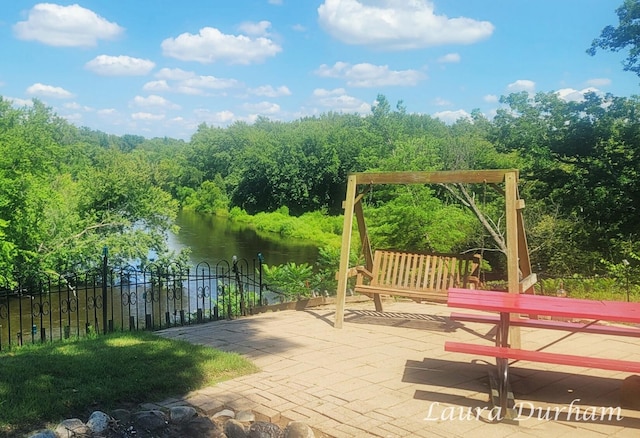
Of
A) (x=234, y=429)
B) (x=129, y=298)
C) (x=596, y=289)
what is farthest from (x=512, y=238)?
(x=596, y=289)

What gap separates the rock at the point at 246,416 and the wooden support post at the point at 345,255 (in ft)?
9.63

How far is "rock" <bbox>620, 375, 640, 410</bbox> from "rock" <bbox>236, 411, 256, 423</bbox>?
2.69m

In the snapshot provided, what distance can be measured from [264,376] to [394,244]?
11.1 m

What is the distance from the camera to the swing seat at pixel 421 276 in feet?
22.1

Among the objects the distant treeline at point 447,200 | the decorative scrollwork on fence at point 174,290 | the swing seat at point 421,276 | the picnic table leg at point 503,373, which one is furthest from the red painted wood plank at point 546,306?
the distant treeline at point 447,200

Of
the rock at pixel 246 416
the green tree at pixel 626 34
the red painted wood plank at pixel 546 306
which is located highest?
the green tree at pixel 626 34

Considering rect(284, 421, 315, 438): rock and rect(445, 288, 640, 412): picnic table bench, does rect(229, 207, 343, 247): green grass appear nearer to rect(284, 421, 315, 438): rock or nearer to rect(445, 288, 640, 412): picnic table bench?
rect(445, 288, 640, 412): picnic table bench

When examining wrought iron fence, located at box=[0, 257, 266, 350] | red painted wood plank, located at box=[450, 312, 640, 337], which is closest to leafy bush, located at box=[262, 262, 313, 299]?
wrought iron fence, located at box=[0, 257, 266, 350]

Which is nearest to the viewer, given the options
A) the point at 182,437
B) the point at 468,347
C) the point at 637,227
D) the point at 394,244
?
the point at 182,437

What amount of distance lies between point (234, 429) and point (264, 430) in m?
0.20

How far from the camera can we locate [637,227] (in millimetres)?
17125

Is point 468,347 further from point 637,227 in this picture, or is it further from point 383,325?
point 637,227

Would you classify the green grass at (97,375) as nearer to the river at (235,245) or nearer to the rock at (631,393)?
the rock at (631,393)

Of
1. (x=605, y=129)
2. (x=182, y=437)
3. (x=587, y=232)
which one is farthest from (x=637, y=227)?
(x=182, y=437)
